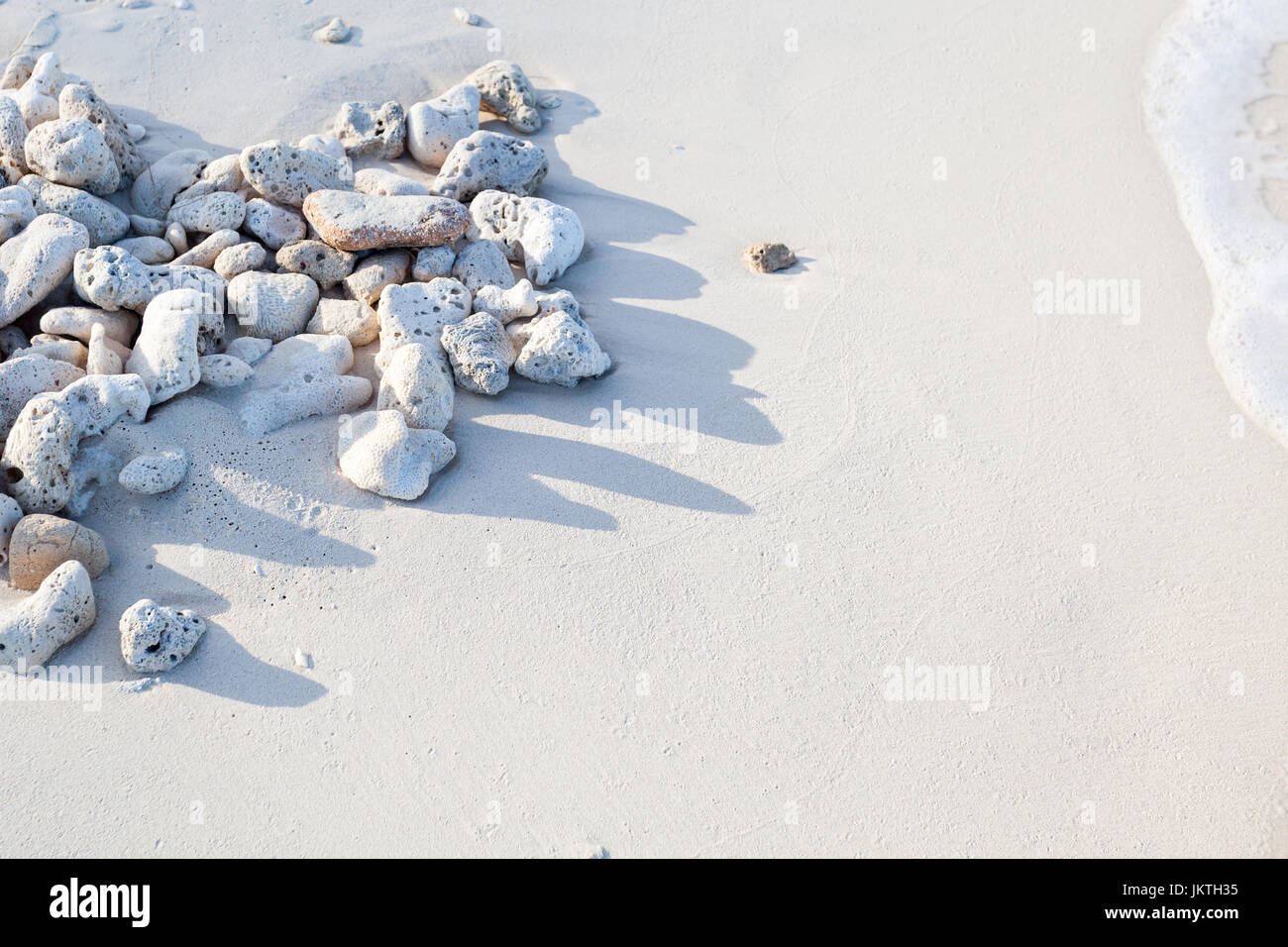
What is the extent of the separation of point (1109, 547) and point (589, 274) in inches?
104

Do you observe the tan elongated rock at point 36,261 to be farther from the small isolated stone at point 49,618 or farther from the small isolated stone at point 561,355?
the small isolated stone at point 561,355

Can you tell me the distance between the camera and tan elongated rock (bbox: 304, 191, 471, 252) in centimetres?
481

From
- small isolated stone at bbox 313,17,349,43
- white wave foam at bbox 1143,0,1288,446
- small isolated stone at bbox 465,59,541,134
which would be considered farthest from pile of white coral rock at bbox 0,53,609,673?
white wave foam at bbox 1143,0,1288,446

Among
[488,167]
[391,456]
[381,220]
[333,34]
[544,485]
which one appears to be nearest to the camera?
[391,456]

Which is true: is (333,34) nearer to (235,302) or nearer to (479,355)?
(235,302)

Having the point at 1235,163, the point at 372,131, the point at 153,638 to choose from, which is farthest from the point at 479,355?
the point at 1235,163

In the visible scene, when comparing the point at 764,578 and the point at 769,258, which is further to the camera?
the point at 769,258

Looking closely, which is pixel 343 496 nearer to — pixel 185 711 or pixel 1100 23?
pixel 185 711

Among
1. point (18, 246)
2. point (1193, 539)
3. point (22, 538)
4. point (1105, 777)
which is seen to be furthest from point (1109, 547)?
point (18, 246)

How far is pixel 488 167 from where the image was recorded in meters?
5.45

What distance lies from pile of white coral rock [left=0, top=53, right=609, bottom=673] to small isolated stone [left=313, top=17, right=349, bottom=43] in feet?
3.68

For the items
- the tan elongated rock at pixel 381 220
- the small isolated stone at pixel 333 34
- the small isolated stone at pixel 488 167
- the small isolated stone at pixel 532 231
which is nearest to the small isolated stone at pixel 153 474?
the tan elongated rock at pixel 381 220

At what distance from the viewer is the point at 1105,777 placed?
11.2 ft

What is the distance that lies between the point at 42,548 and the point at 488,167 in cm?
285
